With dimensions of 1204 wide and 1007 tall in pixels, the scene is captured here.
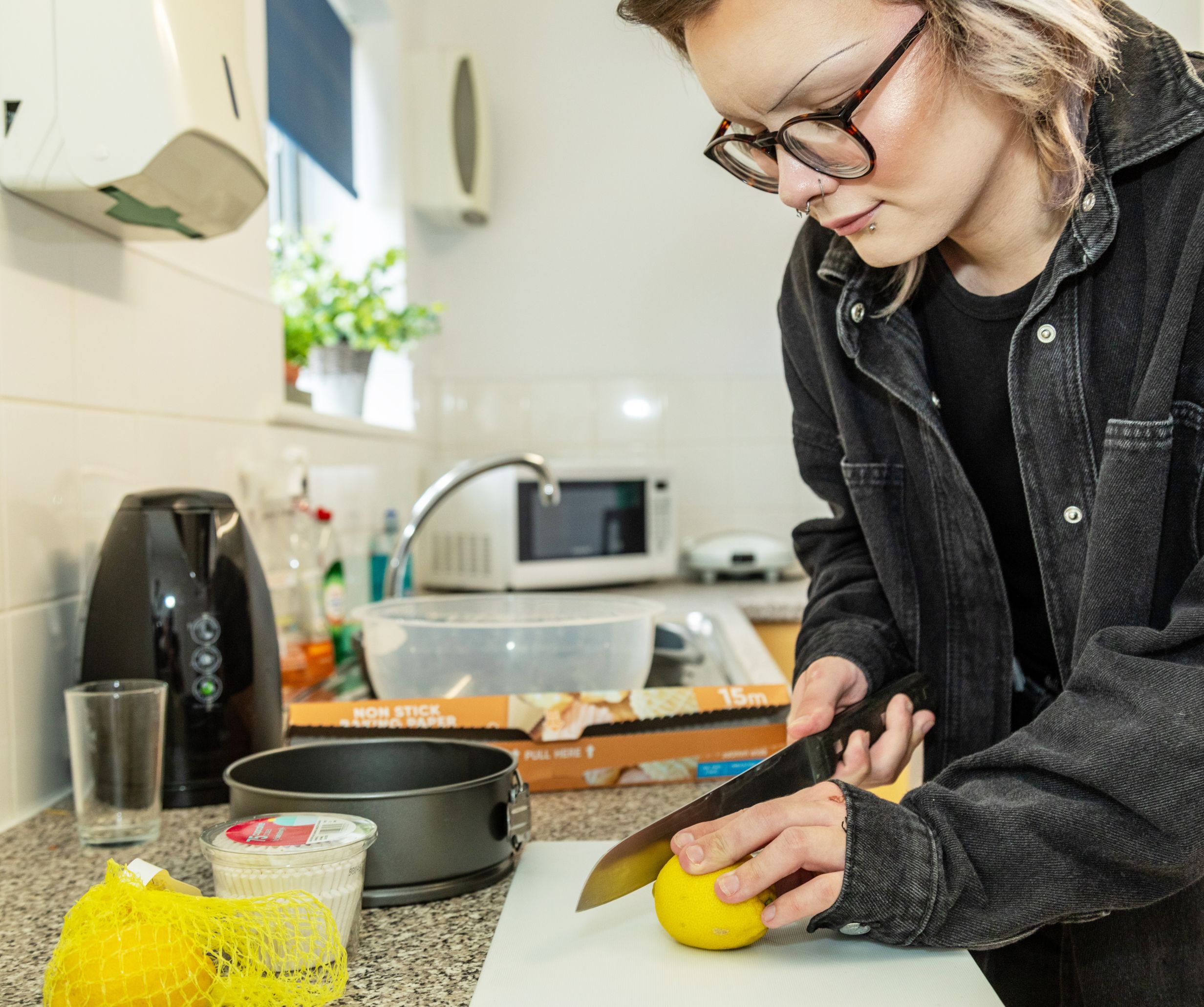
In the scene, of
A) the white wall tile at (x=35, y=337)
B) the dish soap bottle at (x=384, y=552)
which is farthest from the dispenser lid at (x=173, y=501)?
the dish soap bottle at (x=384, y=552)

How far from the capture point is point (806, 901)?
0.60 metres

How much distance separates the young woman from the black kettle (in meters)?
0.51

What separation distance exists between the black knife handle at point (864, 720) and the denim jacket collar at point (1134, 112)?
372 millimetres

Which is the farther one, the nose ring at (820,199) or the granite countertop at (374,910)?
the nose ring at (820,199)

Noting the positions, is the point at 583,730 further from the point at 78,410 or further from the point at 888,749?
the point at 78,410

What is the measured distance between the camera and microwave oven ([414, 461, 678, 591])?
244cm

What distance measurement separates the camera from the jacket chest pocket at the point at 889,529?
100 cm

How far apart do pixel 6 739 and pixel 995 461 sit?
90 cm

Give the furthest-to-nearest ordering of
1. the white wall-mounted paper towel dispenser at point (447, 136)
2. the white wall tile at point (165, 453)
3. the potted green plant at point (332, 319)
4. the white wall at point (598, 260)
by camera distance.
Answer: the white wall at point (598, 260) → the white wall-mounted paper towel dispenser at point (447, 136) → the potted green plant at point (332, 319) → the white wall tile at point (165, 453)

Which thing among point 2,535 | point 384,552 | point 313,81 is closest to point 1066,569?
point 2,535

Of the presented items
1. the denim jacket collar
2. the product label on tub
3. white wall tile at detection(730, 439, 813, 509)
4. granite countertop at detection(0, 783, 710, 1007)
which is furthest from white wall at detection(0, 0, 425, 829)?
white wall tile at detection(730, 439, 813, 509)

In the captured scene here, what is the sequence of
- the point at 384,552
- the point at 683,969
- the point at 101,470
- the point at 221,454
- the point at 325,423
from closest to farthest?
the point at 683,969 → the point at 101,470 → the point at 221,454 → the point at 325,423 → the point at 384,552

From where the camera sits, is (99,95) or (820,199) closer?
(820,199)

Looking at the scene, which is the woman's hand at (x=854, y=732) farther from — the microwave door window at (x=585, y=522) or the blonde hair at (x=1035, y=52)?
the microwave door window at (x=585, y=522)
